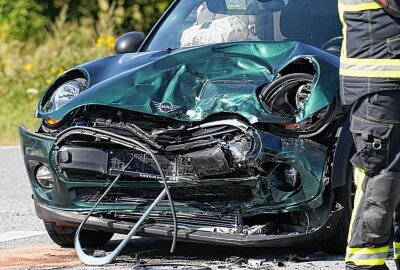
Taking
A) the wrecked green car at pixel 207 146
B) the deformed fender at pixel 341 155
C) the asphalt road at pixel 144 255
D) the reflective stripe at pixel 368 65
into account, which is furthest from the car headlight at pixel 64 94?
the reflective stripe at pixel 368 65

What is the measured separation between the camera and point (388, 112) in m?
4.80

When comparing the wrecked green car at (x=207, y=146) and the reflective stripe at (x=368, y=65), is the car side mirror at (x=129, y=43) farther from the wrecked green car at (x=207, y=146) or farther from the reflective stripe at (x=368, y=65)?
the reflective stripe at (x=368, y=65)

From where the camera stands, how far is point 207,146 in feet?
19.6

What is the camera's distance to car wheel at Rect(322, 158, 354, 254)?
602cm

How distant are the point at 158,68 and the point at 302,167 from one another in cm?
107

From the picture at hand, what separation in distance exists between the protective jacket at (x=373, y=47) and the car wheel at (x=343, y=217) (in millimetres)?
1203

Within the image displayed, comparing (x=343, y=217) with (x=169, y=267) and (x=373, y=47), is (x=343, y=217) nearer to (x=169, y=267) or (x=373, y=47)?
(x=169, y=267)

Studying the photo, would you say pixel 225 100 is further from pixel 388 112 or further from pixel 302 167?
pixel 388 112

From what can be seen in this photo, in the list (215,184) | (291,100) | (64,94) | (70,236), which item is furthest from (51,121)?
(291,100)

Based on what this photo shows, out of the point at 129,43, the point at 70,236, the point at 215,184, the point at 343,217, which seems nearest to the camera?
the point at 215,184

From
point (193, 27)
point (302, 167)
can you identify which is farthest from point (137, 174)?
point (193, 27)

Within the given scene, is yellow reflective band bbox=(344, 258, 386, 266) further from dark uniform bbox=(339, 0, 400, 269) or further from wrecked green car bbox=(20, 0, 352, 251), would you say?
wrecked green car bbox=(20, 0, 352, 251)

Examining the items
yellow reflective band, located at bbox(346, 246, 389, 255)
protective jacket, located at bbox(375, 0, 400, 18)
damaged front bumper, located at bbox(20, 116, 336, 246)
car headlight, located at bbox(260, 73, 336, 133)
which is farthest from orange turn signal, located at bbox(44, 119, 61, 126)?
protective jacket, located at bbox(375, 0, 400, 18)

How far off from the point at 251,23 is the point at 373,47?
2.44 m
